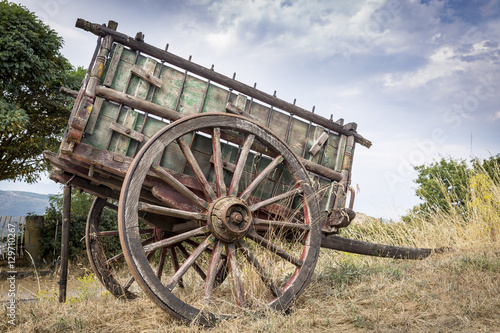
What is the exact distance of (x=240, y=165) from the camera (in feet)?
10.4

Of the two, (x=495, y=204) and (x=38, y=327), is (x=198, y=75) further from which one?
(x=495, y=204)

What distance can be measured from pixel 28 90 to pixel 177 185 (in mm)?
10731

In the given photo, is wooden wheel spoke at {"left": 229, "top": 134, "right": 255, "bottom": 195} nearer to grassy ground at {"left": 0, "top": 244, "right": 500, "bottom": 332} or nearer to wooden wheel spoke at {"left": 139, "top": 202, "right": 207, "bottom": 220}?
wooden wheel spoke at {"left": 139, "top": 202, "right": 207, "bottom": 220}

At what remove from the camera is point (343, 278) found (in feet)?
13.1

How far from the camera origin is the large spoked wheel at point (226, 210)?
8.82 ft

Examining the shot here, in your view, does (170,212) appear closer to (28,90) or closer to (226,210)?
(226,210)

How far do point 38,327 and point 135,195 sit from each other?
4.27 feet

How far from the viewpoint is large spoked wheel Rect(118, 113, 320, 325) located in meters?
2.69

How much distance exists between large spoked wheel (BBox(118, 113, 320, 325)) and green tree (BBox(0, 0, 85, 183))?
818 cm

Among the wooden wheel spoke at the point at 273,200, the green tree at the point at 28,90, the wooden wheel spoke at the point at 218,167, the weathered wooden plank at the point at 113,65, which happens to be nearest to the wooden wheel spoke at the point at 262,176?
the wooden wheel spoke at the point at 273,200

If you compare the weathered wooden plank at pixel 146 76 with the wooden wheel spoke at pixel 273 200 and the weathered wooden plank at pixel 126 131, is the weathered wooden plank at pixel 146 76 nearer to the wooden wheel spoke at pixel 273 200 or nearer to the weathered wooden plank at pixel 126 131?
the weathered wooden plank at pixel 126 131

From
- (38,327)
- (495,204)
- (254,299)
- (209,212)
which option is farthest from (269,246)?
(495,204)

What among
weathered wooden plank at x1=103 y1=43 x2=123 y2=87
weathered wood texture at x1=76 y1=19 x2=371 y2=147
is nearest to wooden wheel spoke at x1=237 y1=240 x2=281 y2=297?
weathered wood texture at x1=76 y1=19 x2=371 y2=147

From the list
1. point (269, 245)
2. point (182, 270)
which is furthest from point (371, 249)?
point (182, 270)
